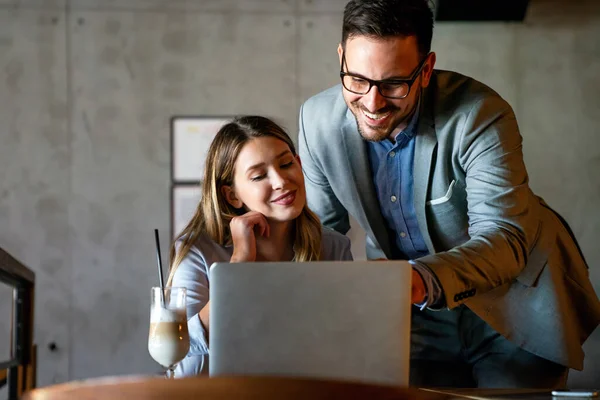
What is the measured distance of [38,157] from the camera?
4828 millimetres

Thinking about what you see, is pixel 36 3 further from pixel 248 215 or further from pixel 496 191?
pixel 496 191

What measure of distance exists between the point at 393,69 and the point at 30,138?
3253mm

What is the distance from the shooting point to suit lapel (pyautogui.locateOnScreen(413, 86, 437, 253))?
7.32ft

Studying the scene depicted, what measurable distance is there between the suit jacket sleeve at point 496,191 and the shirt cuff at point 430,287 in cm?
23

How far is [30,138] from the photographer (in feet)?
15.9

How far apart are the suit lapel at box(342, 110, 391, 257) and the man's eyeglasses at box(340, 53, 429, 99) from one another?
18 centimetres

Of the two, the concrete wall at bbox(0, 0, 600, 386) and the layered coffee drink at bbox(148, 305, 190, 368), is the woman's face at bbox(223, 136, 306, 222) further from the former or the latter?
the concrete wall at bbox(0, 0, 600, 386)

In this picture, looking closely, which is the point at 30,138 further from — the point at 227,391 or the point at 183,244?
the point at 227,391

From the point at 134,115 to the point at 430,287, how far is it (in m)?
3.39

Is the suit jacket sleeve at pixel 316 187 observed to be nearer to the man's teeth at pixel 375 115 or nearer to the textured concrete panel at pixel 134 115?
the man's teeth at pixel 375 115

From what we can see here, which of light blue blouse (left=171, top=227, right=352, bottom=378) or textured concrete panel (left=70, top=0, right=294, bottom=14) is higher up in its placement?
textured concrete panel (left=70, top=0, right=294, bottom=14)

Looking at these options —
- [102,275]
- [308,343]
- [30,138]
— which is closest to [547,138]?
[102,275]

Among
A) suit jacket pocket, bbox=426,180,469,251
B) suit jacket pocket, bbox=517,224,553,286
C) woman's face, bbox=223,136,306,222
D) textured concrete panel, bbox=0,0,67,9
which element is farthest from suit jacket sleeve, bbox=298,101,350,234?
textured concrete panel, bbox=0,0,67,9

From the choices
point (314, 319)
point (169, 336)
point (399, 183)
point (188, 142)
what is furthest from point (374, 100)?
point (188, 142)
